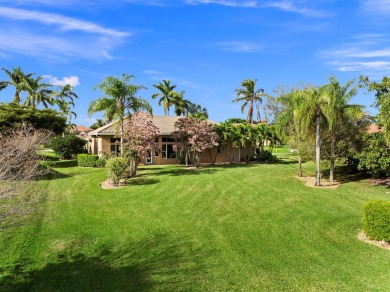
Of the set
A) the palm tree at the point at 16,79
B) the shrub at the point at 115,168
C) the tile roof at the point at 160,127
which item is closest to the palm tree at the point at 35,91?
the palm tree at the point at 16,79

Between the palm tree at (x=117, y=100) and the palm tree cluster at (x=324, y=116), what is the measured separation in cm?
1116

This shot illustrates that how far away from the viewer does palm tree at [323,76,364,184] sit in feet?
63.5

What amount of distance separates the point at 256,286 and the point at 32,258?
6.56 metres

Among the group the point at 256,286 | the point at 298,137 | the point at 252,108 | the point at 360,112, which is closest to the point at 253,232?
the point at 256,286

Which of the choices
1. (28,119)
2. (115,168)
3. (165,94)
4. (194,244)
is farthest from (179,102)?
(194,244)

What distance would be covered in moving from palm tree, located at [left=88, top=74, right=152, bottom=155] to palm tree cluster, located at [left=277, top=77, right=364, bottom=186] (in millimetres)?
11163

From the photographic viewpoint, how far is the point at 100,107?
22.9 m

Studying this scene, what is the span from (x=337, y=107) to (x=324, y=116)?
114cm

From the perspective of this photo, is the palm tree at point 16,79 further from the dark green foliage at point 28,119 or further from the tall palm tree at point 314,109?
the tall palm tree at point 314,109

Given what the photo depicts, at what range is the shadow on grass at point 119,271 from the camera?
7.60 m

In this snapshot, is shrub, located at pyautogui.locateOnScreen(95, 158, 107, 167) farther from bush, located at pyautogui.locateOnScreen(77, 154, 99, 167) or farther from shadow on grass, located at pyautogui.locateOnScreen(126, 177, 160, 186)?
shadow on grass, located at pyautogui.locateOnScreen(126, 177, 160, 186)

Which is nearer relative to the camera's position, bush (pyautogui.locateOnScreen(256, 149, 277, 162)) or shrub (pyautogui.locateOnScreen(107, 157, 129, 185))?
shrub (pyautogui.locateOnScreen(107, 157, 129, 185))

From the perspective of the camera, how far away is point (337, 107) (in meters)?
20.8

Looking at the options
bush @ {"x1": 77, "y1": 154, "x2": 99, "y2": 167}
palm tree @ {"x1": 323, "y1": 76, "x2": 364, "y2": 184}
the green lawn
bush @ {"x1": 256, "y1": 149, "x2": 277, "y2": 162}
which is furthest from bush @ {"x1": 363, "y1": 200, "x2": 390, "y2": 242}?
bush @ {"x1": 256, "y1": 149, "x2": 277, "y2": 162}
